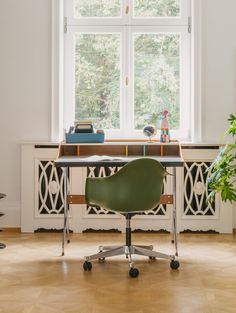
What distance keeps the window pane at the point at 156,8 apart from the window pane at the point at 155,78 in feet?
0.67

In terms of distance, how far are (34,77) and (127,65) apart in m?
0.93

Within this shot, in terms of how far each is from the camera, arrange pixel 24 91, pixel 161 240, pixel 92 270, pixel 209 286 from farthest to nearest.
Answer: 1. pixel 24 91
2. pixel 161 240
3. pixel 92 270
4. pixel 209 286

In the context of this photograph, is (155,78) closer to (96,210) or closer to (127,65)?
(127,65)

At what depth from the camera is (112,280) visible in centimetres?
416

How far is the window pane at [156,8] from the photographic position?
6055 mm

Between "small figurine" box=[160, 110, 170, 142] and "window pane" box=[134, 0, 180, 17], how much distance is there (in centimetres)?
106

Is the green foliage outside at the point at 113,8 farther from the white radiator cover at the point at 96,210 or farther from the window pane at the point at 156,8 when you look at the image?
the white radiator cover at the point at 96,210

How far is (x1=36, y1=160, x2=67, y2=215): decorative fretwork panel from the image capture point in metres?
5.84

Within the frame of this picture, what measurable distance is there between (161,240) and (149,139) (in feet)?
3.25

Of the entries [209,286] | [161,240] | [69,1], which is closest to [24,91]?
[69,1]

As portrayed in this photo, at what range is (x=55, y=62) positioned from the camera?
5855 millimetres

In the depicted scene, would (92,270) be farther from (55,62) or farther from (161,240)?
(55,62)

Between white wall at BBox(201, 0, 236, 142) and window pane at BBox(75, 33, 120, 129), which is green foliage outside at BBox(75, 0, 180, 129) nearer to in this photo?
window pane at BBox(75, 33, 120, 129)

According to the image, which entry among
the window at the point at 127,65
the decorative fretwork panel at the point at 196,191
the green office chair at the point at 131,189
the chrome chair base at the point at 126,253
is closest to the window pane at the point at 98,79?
the window at the point at 127,65
